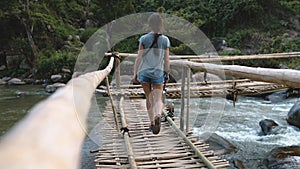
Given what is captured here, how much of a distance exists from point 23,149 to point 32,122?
0.11 m

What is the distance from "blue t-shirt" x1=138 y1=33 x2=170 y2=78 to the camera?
291 cm

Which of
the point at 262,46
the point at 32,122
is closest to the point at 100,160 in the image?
the point at 32,122

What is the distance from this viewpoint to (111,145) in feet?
9.34

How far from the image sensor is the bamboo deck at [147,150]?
96.3 inches

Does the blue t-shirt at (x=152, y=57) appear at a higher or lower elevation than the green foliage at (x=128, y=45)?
higher

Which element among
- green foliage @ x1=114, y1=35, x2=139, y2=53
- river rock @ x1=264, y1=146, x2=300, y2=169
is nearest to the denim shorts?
river rock @ x1=264, y1=146, x2=300, y2=169

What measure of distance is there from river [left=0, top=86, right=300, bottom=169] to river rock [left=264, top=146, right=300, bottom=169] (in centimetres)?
18

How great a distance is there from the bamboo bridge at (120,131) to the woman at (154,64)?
23 centimetres

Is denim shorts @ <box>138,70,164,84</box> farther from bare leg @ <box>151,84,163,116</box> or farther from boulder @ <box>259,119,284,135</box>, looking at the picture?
boulder @ <box>259,119,284,135</box>

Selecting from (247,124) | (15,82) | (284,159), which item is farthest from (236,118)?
(15,82)

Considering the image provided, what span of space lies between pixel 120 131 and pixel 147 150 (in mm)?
563

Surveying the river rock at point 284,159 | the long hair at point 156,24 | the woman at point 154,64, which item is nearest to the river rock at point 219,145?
the river rock at point 284,159

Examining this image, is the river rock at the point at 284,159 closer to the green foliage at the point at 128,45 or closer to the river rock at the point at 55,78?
the river rock at the point at 55,78

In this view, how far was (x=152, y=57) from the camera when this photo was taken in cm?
298
